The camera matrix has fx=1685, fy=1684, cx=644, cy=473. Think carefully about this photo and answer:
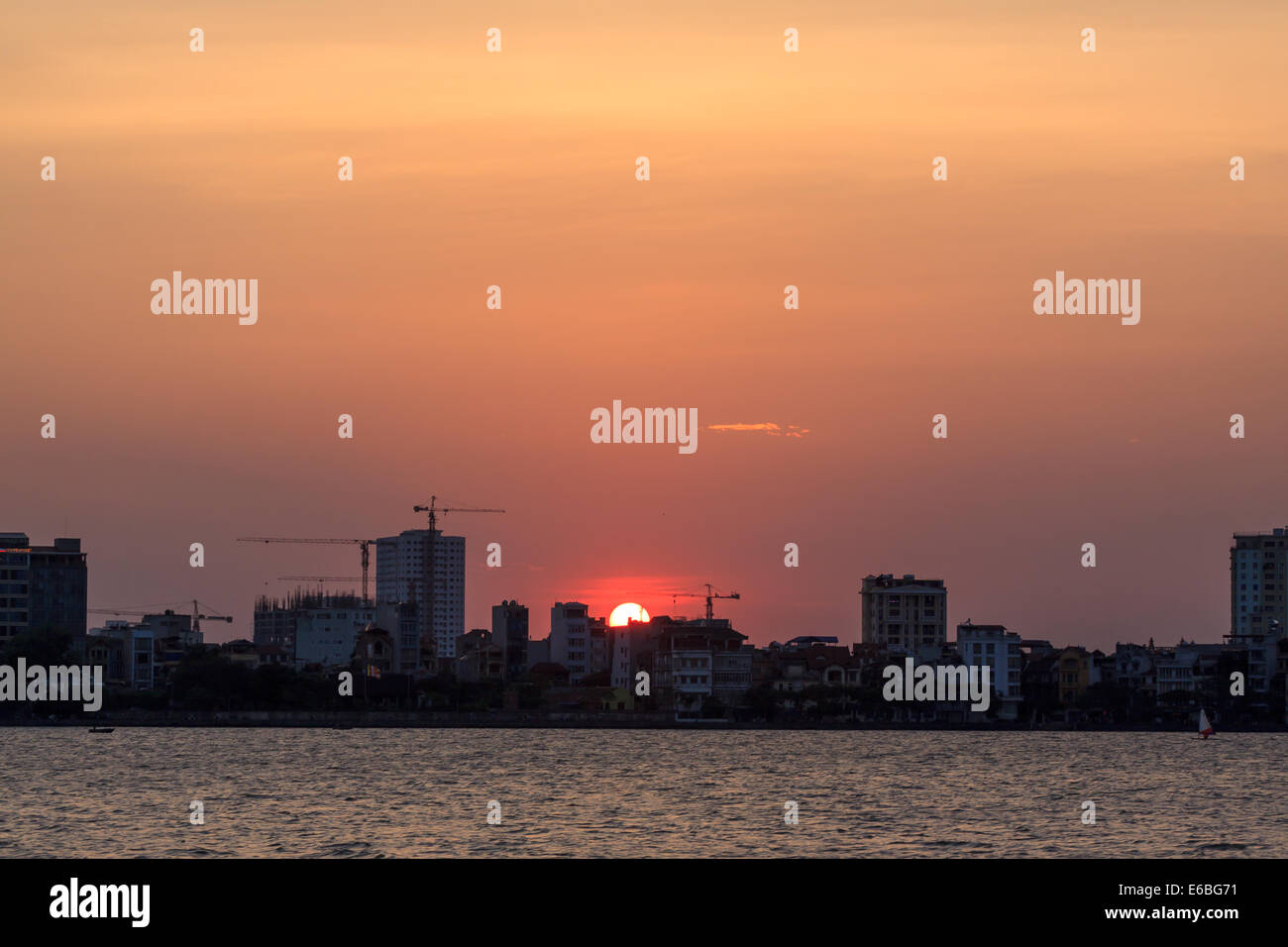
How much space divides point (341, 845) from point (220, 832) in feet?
26.8

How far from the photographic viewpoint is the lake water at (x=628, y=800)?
59406mm

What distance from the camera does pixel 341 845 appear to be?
56938mm

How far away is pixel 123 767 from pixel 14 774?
9.80 meters

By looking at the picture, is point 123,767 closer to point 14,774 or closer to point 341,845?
point 14,774

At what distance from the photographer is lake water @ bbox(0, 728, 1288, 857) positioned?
195 ft

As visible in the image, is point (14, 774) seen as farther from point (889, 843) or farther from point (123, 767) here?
point (889, 843)

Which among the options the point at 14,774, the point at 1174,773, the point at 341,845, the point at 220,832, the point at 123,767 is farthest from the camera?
the point at 1174,773

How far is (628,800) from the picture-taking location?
81.3m
